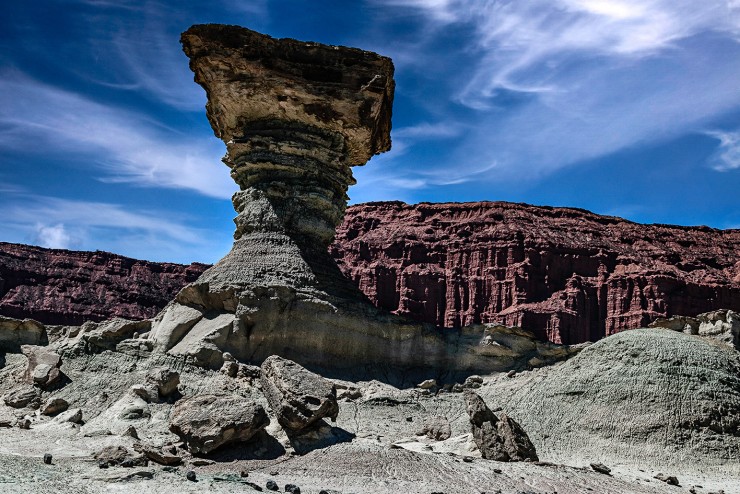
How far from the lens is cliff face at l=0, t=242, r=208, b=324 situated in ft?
333

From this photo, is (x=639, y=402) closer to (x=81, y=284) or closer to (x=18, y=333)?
(x=18, y=333)

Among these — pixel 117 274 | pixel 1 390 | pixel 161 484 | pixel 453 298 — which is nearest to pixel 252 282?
pixel 1 390

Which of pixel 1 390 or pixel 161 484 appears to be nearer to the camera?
pixel 161 484

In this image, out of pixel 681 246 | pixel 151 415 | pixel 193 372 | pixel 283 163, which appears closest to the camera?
pixel 151 415

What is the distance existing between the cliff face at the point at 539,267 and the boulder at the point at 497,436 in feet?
260

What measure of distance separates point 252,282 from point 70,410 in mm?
5875

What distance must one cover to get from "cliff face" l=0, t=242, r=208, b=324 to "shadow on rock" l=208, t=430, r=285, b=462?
90.4 metres

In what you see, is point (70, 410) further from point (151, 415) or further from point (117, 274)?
point (117, 274)

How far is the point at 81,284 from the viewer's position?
109m

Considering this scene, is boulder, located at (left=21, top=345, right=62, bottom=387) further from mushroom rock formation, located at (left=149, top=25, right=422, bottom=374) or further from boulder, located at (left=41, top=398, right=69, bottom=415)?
mushroom rock formation, located at (left=149, top=25, right=422, bottom=374)

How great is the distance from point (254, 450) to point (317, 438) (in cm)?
132

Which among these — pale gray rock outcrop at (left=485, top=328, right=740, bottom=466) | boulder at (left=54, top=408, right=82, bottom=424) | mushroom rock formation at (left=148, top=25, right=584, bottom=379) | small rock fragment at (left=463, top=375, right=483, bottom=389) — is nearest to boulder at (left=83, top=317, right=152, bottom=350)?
mushroom rock formation at (left=148, top=25, right=584, bottom=379)

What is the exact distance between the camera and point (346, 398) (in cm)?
1948

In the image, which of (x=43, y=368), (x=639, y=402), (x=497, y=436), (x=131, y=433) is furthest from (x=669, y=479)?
(x=43, y=368)
